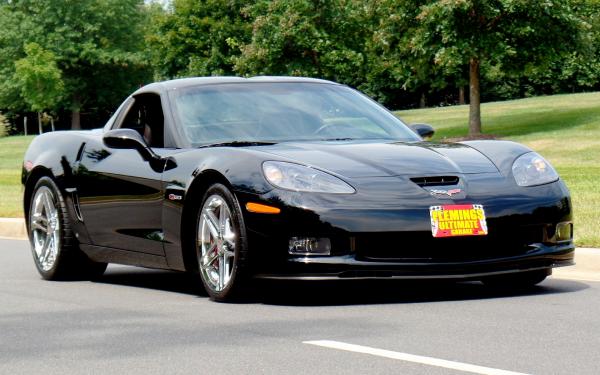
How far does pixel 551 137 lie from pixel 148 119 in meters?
31.2

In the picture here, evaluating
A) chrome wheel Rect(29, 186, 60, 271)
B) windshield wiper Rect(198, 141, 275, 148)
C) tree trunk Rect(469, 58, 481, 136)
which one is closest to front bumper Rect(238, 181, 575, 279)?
windshield wiper Rect(198, 141, 275, 148)

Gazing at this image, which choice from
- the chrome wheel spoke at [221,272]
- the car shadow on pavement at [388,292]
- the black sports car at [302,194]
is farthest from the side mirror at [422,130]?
the chrome wheel spoke at [221,272]

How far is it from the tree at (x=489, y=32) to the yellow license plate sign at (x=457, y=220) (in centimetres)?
3317

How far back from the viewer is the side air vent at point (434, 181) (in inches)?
293

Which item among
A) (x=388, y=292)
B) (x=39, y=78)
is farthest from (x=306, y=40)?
(x=388, y=292)

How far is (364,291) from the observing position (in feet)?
27.2

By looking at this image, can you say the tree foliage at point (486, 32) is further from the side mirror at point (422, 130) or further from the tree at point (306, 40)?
the side mirror at point (422, 130)

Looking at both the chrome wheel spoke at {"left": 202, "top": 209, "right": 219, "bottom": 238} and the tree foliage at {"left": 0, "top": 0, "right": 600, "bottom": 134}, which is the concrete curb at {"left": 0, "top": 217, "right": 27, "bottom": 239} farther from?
the tree foliage at {"left": 0, "top": 0, "right": 600, "bottom": 134}

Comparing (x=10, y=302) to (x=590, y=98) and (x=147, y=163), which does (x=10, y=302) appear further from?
(x=590, y=98)

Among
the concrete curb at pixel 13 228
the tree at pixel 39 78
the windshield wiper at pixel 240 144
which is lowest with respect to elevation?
the concrete curb at pixel 13 228

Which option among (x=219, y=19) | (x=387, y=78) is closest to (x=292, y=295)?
(x=219, y=19)

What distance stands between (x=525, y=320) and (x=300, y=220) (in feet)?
4.49

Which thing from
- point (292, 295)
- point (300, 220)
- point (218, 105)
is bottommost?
point (292, 295)

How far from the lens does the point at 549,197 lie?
7715mm
